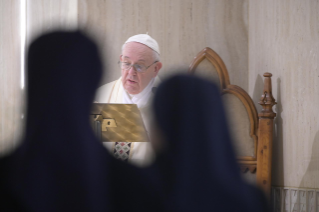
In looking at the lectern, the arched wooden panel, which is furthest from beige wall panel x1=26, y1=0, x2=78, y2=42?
the lectern

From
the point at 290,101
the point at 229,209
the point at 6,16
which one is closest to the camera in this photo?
the point at 229,209

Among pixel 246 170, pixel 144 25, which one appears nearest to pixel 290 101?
pixel 246 170

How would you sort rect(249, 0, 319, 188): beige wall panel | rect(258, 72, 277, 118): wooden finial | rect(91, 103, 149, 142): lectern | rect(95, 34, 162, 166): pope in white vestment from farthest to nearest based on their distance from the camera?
1. rect(95, 34, 162, 166): pope in white vestment
2. rect(258, 72, 277, 118): wooden finial
3. rect(249, 0, 319, 188): beige wall panel
4. rect(91, 103, 149, 142): lectern

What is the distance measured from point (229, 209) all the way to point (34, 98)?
35 centimetres

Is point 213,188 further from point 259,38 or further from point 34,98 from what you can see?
point 259,38

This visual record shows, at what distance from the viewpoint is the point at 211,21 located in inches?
102

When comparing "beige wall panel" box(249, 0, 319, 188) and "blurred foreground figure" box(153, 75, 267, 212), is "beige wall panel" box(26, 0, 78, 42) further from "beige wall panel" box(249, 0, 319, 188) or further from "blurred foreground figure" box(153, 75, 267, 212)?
"blurred foreground figure" box(153, 75, 267, 212)

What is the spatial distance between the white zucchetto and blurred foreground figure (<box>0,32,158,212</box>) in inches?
75.0

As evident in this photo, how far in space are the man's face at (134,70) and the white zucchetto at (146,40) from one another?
2 centimetres

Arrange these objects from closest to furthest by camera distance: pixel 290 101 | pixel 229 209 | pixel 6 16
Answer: pixel 229 209
pixel 290 101
pixel 6 16

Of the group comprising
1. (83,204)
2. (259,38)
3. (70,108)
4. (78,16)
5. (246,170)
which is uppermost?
(78,16)

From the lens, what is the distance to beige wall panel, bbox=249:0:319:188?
209 cm

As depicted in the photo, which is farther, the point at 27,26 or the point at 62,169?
the point at 27,26

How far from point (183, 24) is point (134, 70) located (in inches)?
18.7
